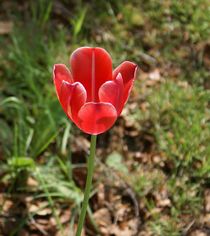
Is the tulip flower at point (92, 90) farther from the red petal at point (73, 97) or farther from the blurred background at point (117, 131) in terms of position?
the blurred background at point (117, 131)

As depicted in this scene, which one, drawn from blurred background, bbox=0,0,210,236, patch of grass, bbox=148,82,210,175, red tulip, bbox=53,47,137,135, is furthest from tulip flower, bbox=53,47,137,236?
patch of grass, bbox=148,82,210,175

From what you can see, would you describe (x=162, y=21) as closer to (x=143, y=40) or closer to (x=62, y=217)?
(x=143, y=40)

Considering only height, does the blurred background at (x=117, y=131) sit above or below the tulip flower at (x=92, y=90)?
below

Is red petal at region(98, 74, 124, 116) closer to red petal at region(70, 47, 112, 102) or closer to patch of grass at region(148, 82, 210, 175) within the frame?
red petal at region(70, 47, 112, 102)

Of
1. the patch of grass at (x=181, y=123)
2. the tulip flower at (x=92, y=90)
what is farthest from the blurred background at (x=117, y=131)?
the tulip flower at (x=92, y=90)

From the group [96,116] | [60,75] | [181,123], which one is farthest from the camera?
[181,123]

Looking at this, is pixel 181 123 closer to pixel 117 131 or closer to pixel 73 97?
pixel 117 131

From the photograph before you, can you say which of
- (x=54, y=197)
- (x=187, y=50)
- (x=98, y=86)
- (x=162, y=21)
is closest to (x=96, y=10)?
(x=162, y=21)

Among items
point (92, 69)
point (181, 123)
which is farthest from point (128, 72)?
point (181, 123)
